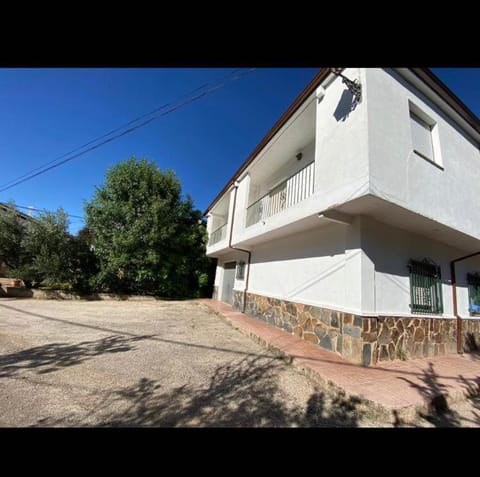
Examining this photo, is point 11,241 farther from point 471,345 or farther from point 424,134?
point 471,345

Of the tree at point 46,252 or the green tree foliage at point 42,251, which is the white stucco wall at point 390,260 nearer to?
the green tree foliage at point 42,251

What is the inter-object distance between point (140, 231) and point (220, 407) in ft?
36.9

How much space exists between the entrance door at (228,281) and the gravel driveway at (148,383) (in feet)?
21.1

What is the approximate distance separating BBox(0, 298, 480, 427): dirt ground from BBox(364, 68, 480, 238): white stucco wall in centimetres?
333

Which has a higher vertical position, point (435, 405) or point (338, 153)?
point (338, 153)

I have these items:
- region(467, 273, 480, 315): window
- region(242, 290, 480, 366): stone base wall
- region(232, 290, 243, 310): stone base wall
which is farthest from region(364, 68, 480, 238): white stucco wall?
region(232, 290, 243, 310): stone base wall

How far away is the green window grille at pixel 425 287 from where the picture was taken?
5305 millimetres

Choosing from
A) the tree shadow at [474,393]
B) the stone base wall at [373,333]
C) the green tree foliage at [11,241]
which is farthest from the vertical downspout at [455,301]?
the green tree foliage at [11,241]

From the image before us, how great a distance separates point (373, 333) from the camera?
4371mm

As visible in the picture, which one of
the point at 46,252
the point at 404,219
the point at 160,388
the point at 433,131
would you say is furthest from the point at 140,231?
the point at 433,131

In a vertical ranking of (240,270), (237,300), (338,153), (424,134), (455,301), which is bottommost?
(237,300)

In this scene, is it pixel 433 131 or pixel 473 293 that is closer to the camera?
pixel 433 131
